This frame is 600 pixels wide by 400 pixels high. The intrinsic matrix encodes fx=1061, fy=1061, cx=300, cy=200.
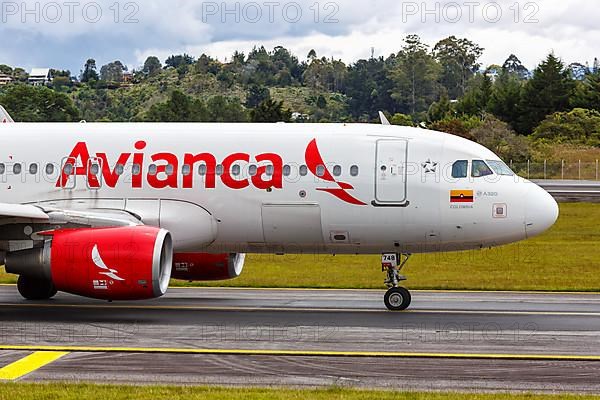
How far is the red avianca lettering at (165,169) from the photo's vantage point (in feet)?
68.8

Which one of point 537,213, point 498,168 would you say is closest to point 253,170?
point 498,168

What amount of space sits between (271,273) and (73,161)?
30.2 ft

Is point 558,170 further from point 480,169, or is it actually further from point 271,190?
point 271,190

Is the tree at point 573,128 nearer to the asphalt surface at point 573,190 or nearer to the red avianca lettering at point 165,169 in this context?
the asphalt surface at point 573,190

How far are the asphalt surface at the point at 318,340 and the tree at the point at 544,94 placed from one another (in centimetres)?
7503

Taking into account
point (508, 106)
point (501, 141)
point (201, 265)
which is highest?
point (508, 106)

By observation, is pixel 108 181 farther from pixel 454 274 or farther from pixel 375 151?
pixel 454 274

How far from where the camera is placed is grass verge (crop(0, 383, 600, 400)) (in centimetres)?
1263

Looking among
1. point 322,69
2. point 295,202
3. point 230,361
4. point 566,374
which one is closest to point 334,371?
point 230,361

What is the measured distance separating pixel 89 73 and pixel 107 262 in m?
154

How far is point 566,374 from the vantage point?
14.4m

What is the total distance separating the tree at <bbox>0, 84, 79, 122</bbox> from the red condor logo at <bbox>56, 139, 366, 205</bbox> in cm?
5349

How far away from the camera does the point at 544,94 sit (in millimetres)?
98188

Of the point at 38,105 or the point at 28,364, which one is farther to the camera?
the point at 38,105
